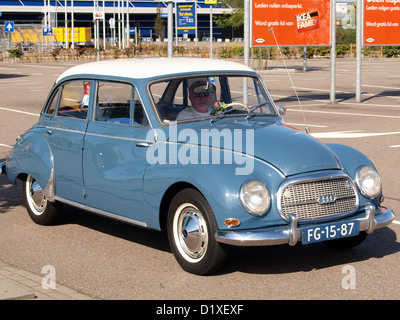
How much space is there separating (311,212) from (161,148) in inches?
58.3

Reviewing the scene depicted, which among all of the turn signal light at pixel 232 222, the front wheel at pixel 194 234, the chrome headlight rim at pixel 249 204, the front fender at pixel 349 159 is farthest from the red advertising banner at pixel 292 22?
the turn signal light at pixel 232 222

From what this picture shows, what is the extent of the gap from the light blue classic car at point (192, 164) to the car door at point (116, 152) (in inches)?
0.5

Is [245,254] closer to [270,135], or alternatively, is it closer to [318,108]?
[270,135]

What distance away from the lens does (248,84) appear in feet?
24.9

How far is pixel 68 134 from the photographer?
24.5 ft

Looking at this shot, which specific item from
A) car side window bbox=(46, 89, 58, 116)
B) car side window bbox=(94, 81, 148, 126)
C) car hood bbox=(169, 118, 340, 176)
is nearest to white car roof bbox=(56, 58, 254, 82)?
car side window bbox=(94, 81, 148, 126)

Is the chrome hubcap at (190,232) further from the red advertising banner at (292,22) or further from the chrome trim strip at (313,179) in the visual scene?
the red advertising banner at (292,22)

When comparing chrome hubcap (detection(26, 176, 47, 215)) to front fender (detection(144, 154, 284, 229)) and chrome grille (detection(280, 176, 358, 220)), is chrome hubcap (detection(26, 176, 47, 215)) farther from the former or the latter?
chrome grille (detection(280, 176, 358, 220))

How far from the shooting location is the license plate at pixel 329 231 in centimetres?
569

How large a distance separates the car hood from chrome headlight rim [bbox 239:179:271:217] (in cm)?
24

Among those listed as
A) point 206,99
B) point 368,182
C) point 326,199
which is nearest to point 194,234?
point 326,199

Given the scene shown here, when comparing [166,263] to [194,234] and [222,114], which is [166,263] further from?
[222,114]

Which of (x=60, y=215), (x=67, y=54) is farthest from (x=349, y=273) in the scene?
(x=67, y=54)
